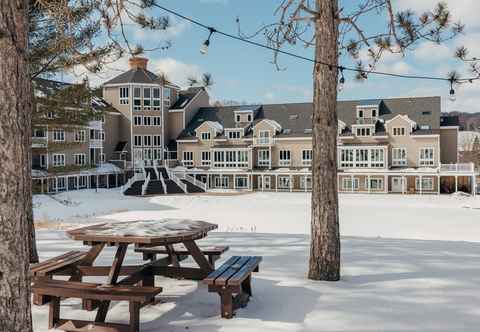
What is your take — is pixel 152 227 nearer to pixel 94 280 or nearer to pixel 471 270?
pixel 94 280

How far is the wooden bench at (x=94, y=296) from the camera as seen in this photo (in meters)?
3.73

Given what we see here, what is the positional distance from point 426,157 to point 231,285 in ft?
118

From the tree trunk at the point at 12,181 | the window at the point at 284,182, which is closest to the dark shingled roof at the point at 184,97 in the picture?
the window at the point at 284,182

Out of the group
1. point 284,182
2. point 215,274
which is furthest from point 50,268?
point 284,182

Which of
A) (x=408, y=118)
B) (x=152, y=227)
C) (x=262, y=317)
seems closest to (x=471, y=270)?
(x=262, y=317)

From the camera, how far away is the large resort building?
36312 millimetres

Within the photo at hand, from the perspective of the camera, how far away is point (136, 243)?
13.6 feet

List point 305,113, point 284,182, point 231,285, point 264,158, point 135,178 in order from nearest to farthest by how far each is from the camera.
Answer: point 231,285, point 135,178, point 284,182, point 264,158, point 305,113

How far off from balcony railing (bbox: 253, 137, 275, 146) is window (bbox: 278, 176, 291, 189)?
3.29 metres

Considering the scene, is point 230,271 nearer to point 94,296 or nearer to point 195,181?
point 94,296

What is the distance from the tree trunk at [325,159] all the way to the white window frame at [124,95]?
38642 mm

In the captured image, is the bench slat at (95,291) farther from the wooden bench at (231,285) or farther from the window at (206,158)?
the window at (206,158)

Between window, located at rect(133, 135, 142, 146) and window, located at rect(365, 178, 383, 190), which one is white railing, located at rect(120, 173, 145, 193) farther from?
window, located at rect(365, 178, 383, 190)

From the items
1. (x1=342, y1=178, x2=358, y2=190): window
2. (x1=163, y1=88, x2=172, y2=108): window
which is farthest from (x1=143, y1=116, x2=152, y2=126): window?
(x1=342, y1=178, x2=358, y2=190): window
